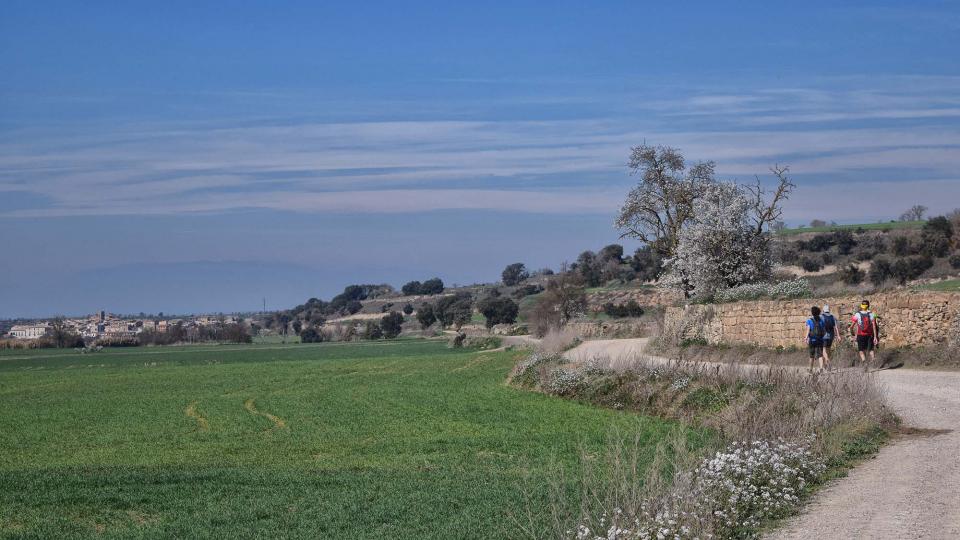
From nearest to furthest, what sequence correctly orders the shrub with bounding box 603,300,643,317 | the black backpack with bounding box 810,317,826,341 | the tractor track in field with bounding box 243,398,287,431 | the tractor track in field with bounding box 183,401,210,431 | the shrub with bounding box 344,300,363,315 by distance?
the tractor track in field with bounding box 243,398,287,431
the black backpack with bounding box 810,317,826,341
the tractor track in field with bounding box 183,401,210,431
the shrub with bounding box 603,300,643,317
the shrub with bounding box 344,300,363,315

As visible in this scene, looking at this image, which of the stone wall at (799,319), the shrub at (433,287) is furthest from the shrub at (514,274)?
the stone wall at (799,319)

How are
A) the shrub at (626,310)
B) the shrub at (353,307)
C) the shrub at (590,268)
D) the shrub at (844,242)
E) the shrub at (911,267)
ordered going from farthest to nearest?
the shrub at (353,307)
the shrub at (590,268)
the shrub at (844,242)
the shrub at (626,310)
the shrub at (911,267)

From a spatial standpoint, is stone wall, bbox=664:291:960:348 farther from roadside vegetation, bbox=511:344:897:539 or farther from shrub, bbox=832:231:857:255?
shrub, bbox=832:231:857:255

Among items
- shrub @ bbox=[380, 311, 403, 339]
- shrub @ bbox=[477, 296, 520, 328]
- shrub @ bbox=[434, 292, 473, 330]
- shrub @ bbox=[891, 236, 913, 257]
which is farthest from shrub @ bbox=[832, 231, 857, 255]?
shrub @ bbox=[380, 311, 403, 339]

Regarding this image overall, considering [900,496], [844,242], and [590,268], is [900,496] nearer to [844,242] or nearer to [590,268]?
[844,242]

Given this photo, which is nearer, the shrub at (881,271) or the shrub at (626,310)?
the shrub at (881,271)

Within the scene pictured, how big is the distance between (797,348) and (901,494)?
67.7 ft

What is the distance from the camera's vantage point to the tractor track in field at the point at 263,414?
26.4 metres

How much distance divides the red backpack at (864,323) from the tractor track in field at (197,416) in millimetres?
15486

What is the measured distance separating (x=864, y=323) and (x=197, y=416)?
17056 millimetres

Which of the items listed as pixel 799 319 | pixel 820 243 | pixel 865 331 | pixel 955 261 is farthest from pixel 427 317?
pixel 865 331

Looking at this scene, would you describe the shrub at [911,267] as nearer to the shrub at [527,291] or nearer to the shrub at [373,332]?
the shrub at [373,332]

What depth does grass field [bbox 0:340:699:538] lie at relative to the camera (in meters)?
13.4

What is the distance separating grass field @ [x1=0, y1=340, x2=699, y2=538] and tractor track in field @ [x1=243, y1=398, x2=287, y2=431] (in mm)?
86
